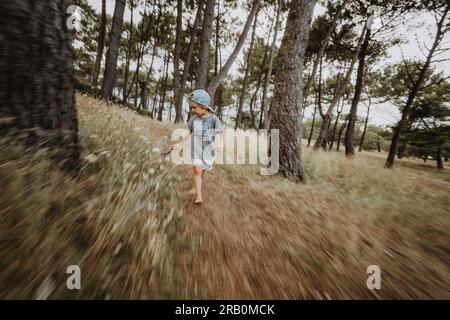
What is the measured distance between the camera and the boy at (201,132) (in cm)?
368

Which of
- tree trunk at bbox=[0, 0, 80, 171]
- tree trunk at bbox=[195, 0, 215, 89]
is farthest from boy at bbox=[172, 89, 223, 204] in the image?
tree trunk at bbox=[195, 0, 215, 89]

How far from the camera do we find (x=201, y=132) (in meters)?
3.76

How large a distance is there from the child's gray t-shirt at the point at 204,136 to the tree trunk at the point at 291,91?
87.4 inches

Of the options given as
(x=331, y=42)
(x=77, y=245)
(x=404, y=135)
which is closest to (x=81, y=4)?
(x=331, y=42)

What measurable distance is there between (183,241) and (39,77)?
2294 mm

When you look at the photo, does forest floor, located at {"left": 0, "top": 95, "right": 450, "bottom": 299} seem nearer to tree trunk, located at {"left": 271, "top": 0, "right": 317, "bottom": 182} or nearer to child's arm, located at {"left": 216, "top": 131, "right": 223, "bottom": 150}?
child's arm, located at {"left": 216, "top": 131, "right": 223, "bottom": 150}

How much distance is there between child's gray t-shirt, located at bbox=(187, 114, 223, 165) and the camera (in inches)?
146

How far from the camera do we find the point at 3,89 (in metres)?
1.92

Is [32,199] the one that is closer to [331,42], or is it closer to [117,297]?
[117,297]

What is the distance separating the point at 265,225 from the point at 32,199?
2.58 meters

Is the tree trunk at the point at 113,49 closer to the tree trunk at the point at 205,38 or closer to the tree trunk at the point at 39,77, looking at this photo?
the tree trunk at the point at 205,38

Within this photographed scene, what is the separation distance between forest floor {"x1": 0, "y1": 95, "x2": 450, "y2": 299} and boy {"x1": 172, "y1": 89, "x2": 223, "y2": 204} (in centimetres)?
60

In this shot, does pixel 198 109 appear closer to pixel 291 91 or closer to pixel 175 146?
pixel 175 146

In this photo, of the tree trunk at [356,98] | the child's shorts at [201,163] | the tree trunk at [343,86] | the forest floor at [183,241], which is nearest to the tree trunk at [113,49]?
the forest floor at [183,241]
